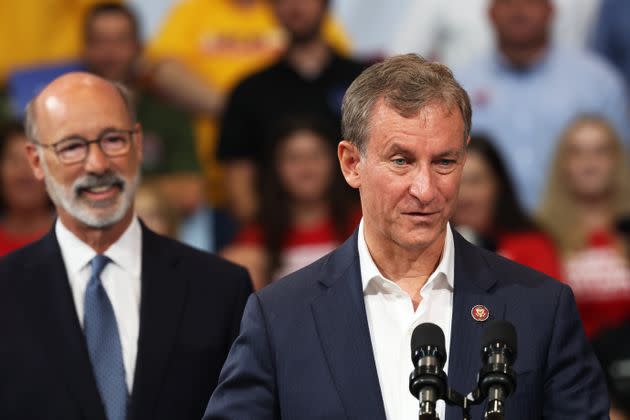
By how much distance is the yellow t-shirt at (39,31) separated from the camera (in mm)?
6266

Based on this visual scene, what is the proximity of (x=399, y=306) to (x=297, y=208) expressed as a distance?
268 centimetres

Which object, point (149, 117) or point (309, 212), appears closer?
point (309, 212)

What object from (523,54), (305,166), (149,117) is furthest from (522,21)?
(149,117)

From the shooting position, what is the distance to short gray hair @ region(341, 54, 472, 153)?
2.54 m

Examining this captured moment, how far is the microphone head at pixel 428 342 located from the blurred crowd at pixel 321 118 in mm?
2568

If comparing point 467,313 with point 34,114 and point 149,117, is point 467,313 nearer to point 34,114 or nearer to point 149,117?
point 34,114

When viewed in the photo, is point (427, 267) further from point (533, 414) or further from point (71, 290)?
point (71, 290)

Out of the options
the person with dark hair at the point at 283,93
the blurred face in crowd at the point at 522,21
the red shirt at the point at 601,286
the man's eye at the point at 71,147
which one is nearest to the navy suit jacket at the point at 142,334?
the man's eye at the point at 71,147

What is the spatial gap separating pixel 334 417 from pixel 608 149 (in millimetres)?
3297

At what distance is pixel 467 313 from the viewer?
2.59 meters

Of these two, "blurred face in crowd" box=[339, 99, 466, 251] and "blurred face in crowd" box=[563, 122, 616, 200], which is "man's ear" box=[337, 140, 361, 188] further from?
"blurred face in crowd" box=[563, 122, 616, 200]

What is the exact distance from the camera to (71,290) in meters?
3.31

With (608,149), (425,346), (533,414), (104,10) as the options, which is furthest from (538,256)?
(425,346)

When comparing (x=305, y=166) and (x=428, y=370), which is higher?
(x=305, y=166)
